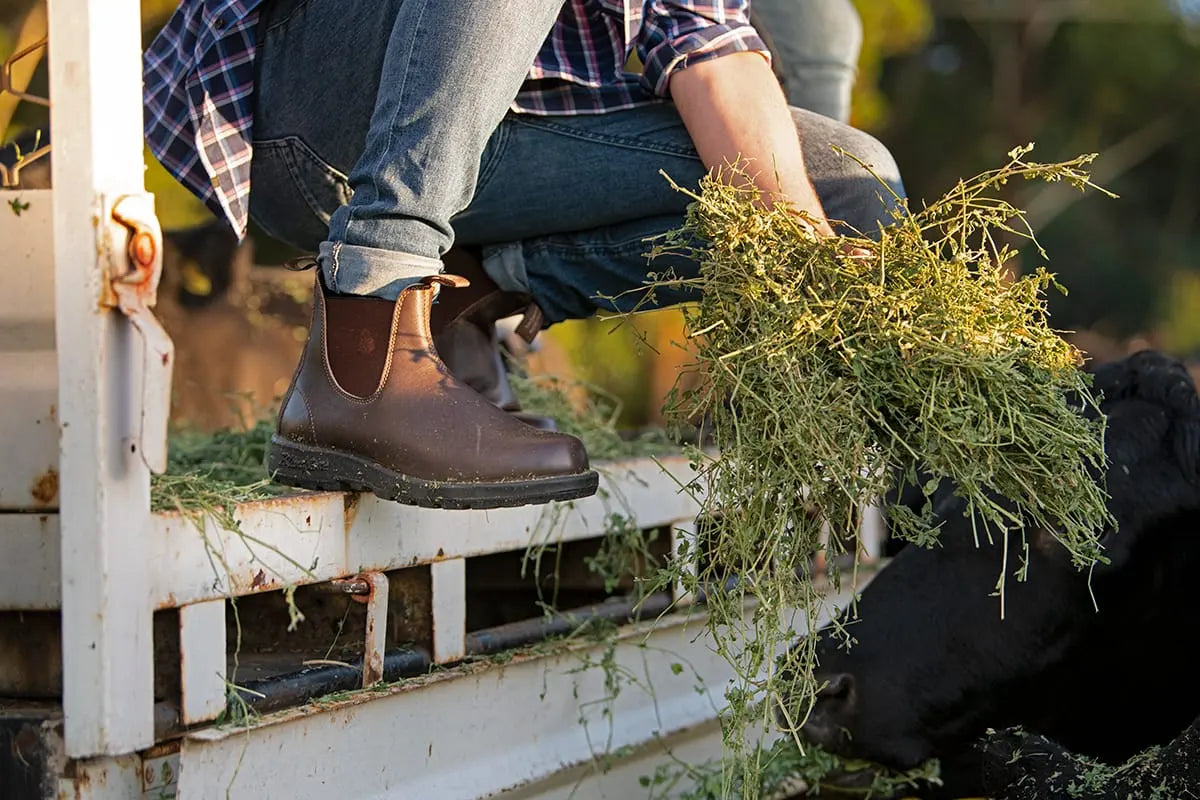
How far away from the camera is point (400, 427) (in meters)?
1.88

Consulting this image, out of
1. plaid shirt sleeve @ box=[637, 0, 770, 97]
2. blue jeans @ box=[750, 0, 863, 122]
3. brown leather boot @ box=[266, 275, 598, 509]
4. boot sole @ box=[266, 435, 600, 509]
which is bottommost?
boot sole @ box=[266, 435, 600, 509]

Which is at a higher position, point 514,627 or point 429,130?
point 429,130

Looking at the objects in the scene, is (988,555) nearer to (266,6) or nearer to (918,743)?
(918,743)

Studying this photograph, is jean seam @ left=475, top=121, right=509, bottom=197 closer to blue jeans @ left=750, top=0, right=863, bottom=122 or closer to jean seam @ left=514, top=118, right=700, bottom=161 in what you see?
jean seam @ left=514, top=118, right=700, bottom=161

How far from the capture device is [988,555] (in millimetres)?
2484

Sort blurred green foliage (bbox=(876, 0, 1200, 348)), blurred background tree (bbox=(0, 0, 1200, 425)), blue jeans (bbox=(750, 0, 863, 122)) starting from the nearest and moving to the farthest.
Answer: blue jeans (bbox=(750, 0, 863, 122)) → blurred background tree (bbox=(0, 0, 1200, 425)) → blurred green foliage (bbox=(876, 0, 1200, 348))

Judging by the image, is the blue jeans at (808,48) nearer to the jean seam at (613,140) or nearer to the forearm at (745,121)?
the jean seam at (613,140)

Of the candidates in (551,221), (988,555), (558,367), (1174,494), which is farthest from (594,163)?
(558,367)

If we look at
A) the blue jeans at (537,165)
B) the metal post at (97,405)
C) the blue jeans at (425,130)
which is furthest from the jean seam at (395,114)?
the metal post at (97,405)

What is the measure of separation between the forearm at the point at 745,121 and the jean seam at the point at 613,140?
0.09 m

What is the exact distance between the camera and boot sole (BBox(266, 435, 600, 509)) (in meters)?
1.87

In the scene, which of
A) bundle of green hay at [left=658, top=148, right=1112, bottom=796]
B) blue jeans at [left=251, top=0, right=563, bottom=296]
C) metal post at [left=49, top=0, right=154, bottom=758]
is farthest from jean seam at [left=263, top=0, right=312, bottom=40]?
bundle of green hay at [left=658, top=148, right=1112, bottom=796]

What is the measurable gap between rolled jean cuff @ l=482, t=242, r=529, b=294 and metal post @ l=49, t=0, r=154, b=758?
2.81 feet

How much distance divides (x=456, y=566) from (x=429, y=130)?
68 centimetres
